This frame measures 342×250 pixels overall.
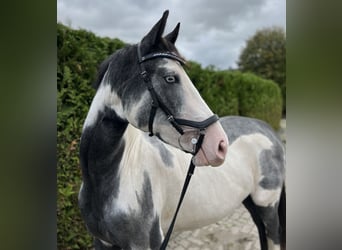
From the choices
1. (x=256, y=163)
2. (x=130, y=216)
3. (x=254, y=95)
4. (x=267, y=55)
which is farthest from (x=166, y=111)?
(x=254, y=95)

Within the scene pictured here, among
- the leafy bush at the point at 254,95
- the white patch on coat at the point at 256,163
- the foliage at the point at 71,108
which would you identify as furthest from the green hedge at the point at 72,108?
the leafy bush at the point at 254,95

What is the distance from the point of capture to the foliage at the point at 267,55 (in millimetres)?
1608

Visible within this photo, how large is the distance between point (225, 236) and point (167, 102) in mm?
1370

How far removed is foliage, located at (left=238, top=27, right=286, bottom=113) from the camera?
1608 mm

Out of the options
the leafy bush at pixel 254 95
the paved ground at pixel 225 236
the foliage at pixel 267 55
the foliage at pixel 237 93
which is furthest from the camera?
the leafy bush at pixel 254 95

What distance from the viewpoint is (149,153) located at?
114 centimetres

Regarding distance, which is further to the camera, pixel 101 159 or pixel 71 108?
pixel 71 108

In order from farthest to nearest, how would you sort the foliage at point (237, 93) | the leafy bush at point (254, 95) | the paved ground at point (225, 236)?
the leafy bush at point (254, 95) < the foliage at point (237, 93) < the paved ground at point (225, 236)

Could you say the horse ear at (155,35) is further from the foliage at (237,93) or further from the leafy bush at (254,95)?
the leafy bush at (254,95)

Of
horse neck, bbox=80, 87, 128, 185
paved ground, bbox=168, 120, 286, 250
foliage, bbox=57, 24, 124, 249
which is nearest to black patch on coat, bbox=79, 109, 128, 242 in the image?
horse neck, bbox=80, 87, 128, 185

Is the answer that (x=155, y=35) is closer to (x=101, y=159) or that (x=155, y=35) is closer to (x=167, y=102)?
(x=167, y=102)
